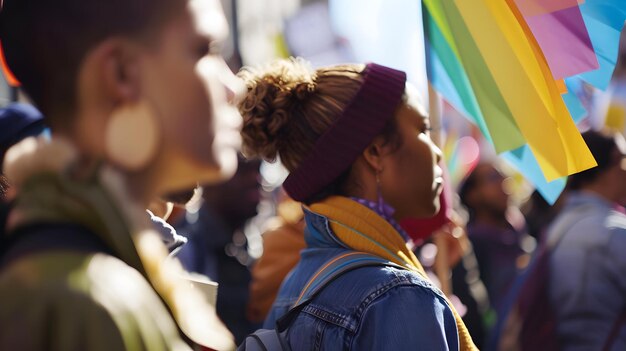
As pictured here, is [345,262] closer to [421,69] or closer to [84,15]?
[421,69]

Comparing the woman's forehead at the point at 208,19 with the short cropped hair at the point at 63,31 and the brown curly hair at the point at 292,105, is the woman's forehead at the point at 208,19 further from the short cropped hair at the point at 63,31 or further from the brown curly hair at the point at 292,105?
the brown curly hair at the point at 292,105

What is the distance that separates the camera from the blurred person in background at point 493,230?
5969mm

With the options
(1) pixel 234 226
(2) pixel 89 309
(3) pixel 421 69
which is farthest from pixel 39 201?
(1) pixel 234 226

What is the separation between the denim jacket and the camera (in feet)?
6.75

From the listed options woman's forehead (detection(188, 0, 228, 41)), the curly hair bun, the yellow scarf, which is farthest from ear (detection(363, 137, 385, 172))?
woman's forehead (detection(188, 0, 228, 41))

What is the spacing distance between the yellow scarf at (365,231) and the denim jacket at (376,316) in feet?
0.51

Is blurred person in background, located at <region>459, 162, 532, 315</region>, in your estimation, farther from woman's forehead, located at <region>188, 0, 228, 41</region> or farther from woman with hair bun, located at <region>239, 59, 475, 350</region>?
woman's forehead, located at <region>188, 0, 228, 41</region>

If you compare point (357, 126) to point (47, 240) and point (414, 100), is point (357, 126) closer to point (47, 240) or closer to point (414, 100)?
point (414, 100)

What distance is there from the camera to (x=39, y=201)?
107cm

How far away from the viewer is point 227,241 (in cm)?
501

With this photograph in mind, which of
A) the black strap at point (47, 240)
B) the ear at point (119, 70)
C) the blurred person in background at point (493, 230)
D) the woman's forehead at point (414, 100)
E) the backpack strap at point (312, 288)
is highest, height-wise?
the ear at point (119, 70)

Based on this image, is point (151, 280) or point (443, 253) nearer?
point (151, 280)

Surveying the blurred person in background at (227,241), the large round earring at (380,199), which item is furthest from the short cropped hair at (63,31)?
the blurred person in background at (227,241)

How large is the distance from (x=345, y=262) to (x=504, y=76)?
0.72 meters
